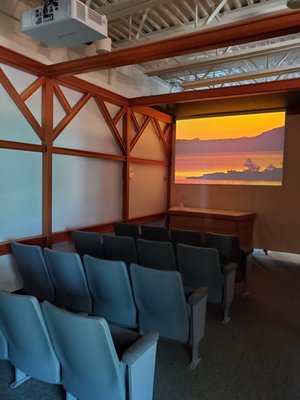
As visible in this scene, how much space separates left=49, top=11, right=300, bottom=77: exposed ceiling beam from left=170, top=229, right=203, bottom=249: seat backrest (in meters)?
2.31

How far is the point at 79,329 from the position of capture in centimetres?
163

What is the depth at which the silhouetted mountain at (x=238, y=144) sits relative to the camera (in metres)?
6.63

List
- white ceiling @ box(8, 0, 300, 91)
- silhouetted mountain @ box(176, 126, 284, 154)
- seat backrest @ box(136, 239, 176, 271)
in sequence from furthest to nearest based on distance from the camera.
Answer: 1. silhouetted mountain @ box(176, 126, 284, 154)
2. white ceiling @ box(8, 0, 300, 91)
3. seat backrest @ box(136, 239, 176, 271)

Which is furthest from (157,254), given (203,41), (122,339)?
(203,41)

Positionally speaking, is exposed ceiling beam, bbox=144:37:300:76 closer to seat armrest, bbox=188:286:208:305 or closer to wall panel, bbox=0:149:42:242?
wall panel, bbox=0:149:42:242

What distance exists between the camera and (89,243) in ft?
13.7

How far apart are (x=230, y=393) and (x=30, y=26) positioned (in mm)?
3981

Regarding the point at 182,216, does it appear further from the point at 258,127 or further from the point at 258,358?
the point at 258,358

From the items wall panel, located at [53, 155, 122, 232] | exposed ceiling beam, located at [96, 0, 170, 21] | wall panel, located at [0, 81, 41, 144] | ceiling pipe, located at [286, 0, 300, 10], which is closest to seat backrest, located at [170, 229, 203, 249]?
wall panel, located at [53, 155, 122, 232]

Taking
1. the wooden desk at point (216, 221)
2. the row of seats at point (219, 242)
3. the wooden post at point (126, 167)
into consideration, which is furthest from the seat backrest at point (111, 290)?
the wooden desk at point (216, 221)

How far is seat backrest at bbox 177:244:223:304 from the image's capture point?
3.26 metres

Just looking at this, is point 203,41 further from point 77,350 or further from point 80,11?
point 77,350

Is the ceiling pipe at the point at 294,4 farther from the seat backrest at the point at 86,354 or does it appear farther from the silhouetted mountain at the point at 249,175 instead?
the silhouetted mountain at the point at 249,175

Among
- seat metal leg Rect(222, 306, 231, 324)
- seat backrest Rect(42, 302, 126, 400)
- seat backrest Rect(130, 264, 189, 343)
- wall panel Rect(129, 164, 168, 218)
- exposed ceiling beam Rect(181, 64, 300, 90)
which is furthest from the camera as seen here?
wall panel Rect(129, 164, 168, 218)
